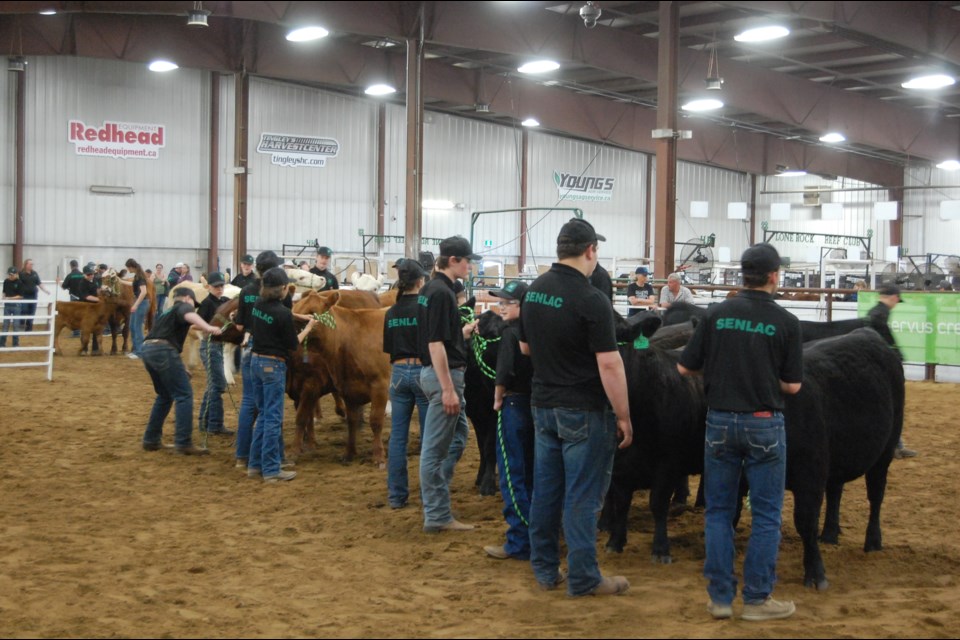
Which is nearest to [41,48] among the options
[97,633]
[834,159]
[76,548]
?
[76,548]

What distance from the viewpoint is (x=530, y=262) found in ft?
113

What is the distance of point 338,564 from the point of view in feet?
17.8

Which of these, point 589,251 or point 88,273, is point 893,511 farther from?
point 88,273

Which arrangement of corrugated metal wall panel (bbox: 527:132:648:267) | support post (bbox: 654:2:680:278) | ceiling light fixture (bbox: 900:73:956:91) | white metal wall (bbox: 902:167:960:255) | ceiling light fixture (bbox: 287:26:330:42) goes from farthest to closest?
white metal wall (bbox: 902:167:960:255)
corrugated metal wall panel (bbox: 527:132:648:267)
ceiling light fixture (bbox: 900:73:956:91)
ceiling light fixture (bbox: 287:26:330:42)
support post (bbox: 654:2:680:278)

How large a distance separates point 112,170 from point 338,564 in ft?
79.3

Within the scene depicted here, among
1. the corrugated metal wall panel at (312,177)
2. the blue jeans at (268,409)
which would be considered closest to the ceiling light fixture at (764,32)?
the blue jeans at (268,409)

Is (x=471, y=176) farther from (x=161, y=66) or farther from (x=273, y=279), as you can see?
(x=273, y=279)

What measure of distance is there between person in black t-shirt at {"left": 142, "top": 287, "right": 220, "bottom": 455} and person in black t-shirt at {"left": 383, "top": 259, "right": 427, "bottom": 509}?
2650 millimetres

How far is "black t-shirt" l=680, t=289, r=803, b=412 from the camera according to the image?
4383mm

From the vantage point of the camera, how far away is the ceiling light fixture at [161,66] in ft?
76.6

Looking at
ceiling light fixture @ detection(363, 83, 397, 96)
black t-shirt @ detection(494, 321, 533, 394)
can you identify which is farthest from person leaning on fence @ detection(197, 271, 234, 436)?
ceiling light fixture @ detection(363, 83, 397, 96)

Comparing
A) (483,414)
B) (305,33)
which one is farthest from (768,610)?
(305,33)

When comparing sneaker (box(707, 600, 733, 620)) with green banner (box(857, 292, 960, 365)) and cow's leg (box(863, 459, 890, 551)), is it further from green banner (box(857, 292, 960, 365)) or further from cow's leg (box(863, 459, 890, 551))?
green banner (box(857, 292, 960, 365))

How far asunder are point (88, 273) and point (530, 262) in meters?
18.6
